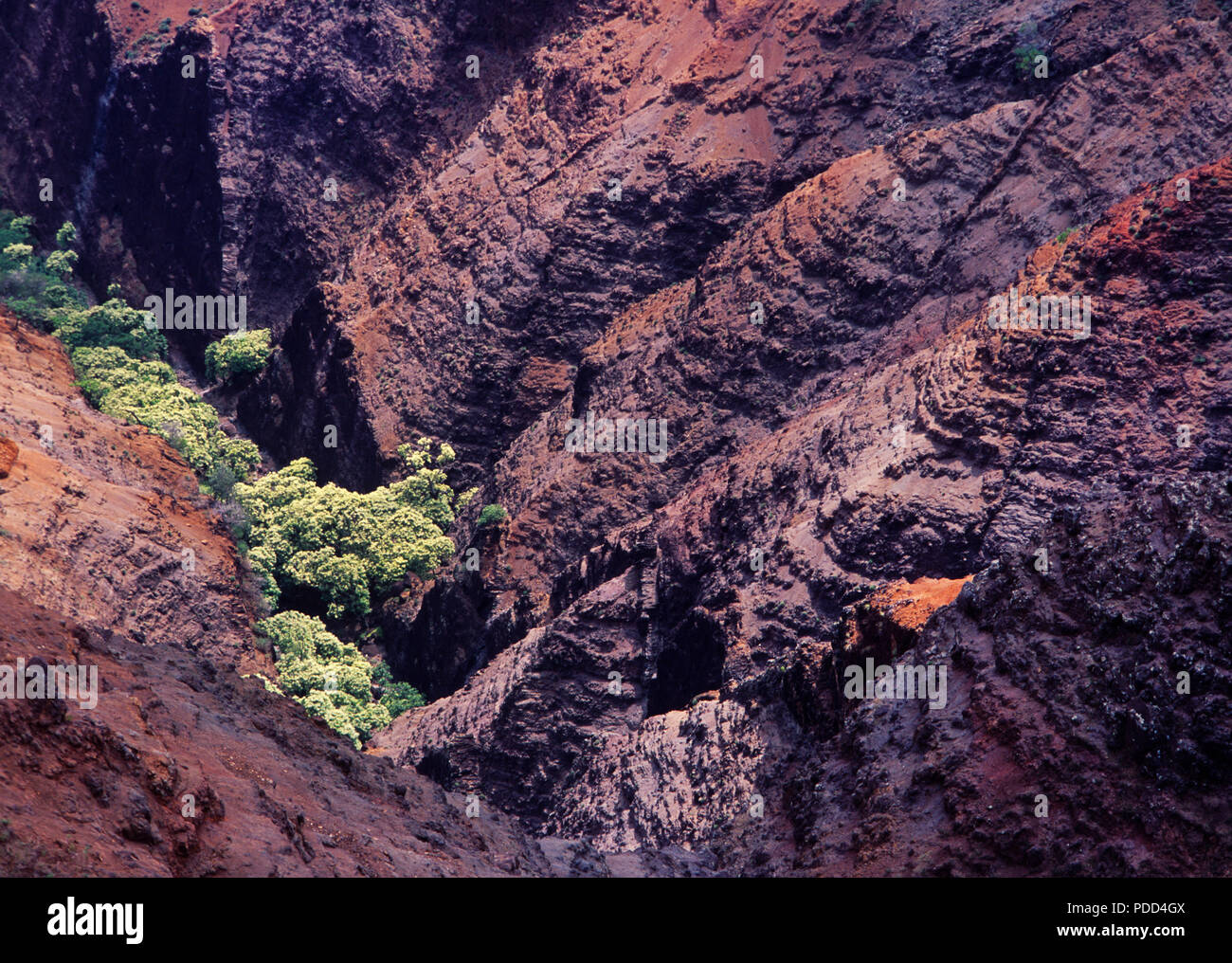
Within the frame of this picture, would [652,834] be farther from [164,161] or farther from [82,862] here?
[164,161]

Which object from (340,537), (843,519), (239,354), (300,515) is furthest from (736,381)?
(239,354)

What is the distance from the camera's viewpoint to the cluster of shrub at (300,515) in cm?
3553

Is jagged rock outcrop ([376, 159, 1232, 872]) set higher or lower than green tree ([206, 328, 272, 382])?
lower

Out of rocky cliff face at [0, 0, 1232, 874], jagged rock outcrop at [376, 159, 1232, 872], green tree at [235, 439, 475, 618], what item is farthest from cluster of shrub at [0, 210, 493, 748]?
jagged rock outcrop at [376, 159, 1232, 872]

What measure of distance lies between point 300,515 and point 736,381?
568 inches

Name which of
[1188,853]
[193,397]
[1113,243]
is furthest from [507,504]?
[1188,853]

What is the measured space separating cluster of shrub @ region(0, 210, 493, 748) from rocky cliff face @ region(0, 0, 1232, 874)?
1.33 m

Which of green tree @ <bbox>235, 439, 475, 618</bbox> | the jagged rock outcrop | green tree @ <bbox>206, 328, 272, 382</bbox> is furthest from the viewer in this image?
green tree @ <bbox>206, 328, 272, 382</bbox>

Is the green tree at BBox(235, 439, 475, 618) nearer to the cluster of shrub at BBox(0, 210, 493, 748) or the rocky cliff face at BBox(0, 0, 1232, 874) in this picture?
the cluster of shrub at BBox(0, 210, 493, 748)

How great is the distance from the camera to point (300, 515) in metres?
40.3

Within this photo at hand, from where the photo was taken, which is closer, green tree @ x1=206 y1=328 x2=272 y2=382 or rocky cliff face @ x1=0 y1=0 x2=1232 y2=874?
rocky cliff face @ x1=0 y1=0 x2=1232 y2=874

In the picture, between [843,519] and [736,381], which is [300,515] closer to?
[736,381]

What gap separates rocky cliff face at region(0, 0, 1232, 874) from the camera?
16844 millimetres
